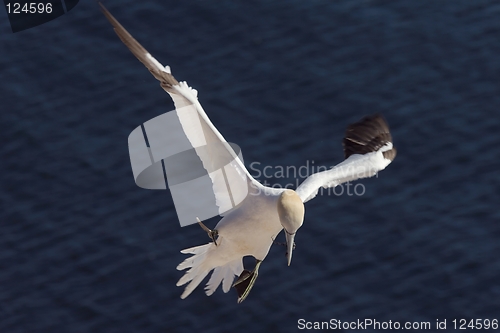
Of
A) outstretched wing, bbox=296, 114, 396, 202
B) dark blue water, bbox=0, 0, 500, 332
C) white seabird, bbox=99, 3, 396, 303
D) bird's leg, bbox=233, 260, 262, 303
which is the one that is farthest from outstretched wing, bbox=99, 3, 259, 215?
dark blue water, bbox=0, 0, 500, 332

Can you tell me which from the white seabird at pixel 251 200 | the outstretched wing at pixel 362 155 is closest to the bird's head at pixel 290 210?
the white seabird at pixel 251 200

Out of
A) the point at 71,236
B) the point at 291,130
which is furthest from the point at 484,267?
the point at 71,236

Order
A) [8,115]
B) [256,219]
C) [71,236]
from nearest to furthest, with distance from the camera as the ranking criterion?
[256,219]
[71,236]
[8,115]

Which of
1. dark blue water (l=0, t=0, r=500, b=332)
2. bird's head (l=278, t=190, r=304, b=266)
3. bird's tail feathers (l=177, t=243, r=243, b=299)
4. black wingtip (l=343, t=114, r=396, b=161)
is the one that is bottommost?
dark blue water (l=0, t=0, r=500, b=332)

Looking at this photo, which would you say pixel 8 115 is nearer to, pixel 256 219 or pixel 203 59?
pixel 203 59

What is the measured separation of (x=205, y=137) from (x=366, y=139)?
3.04 meters

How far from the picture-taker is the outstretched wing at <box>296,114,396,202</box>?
14.7 metres

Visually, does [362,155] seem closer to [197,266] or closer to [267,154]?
[197,266]

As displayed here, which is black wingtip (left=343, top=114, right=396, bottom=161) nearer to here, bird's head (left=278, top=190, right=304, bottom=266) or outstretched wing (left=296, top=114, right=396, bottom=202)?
outstretched wing (left=296, top=114, right=396, bottom=202)

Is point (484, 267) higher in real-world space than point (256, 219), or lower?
lower

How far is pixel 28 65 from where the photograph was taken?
2256 centimetres

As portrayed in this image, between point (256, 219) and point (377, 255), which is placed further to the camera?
point (377, 255)

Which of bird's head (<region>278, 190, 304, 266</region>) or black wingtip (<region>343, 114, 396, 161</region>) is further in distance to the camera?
black wingtip (<region>343, 114, 396, 161</region>)

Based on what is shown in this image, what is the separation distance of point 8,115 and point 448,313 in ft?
32.6
